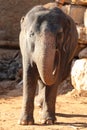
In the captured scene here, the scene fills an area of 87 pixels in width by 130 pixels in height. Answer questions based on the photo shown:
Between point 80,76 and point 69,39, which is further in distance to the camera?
point 80,76

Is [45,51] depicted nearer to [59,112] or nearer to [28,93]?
[28,93]

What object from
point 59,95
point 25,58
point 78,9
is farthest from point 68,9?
point 25,58

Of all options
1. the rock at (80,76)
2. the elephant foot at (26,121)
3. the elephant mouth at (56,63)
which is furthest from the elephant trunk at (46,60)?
the rock at (80,76)

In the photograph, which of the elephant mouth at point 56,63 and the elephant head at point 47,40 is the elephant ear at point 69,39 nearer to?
the elephant head at point 47,40

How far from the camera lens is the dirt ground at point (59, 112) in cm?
596

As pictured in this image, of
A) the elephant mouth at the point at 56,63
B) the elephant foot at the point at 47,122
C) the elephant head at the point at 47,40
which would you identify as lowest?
the elephant foot at the point at 47,122

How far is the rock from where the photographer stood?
8.87m

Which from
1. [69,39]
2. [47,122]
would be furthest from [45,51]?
[47,122]

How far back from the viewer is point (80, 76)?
29.3 ft

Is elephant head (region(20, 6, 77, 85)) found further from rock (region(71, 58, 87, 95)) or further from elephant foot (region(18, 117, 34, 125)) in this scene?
rock (region(71, 58, 87, 95))

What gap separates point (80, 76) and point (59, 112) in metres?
1.89

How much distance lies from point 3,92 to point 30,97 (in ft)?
11.8

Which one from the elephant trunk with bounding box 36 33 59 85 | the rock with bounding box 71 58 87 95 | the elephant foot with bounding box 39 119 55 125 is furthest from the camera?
the rock with bounding box 71 58 87 95

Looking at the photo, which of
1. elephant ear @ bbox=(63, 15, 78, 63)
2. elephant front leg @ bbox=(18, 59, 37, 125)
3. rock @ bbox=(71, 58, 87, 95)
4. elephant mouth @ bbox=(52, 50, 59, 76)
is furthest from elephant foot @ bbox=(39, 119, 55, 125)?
rock @ bbox=(71, 58, 87, 95)
